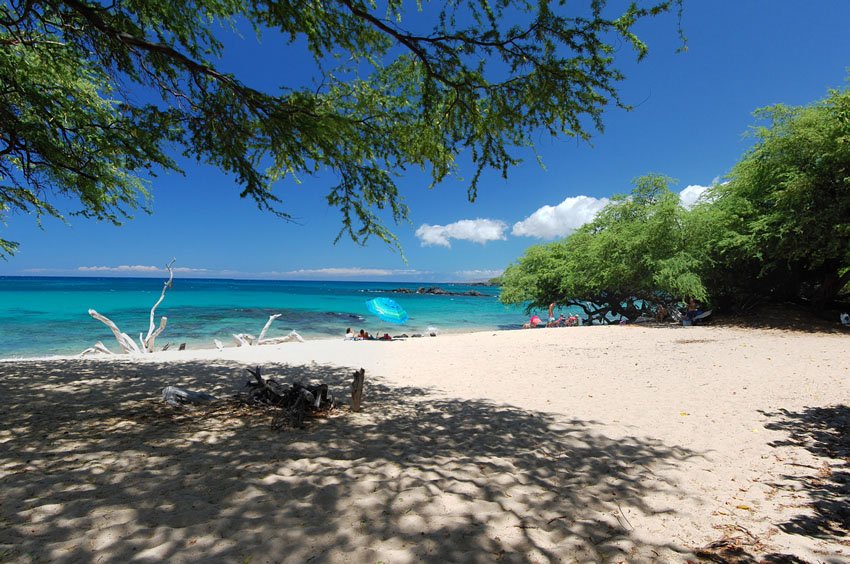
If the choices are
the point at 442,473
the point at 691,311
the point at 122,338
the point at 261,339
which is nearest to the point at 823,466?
the point at 442,473

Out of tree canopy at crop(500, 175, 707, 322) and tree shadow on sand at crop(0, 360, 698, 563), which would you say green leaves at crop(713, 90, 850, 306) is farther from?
tree shadow on sand at crop(0, 360, 698, 563)

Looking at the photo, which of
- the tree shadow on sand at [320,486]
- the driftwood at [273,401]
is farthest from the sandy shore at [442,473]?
the driftwood at [273,401]

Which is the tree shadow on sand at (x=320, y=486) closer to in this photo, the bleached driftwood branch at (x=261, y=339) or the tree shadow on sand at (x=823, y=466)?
the tree shadow on sand at (x=823, y=466)

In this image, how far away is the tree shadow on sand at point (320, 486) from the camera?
2.51m

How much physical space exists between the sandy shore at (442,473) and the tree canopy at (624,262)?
415 inches

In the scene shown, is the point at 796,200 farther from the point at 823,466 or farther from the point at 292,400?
the point at 292,400

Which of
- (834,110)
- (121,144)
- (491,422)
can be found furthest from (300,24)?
(834,110)

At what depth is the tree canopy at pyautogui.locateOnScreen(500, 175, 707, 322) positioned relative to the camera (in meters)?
17.6

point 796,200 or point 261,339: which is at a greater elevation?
point 796,200

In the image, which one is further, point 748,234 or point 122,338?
point 748,234

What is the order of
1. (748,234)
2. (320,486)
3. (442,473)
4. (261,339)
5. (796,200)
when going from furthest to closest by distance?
(261,339) < (748,234) < (796,200) < (442,473) < (320,486)

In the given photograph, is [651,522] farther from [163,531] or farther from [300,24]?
[300,24]

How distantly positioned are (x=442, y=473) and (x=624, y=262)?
59.2 ft

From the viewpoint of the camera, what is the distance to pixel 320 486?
11.0 feet
